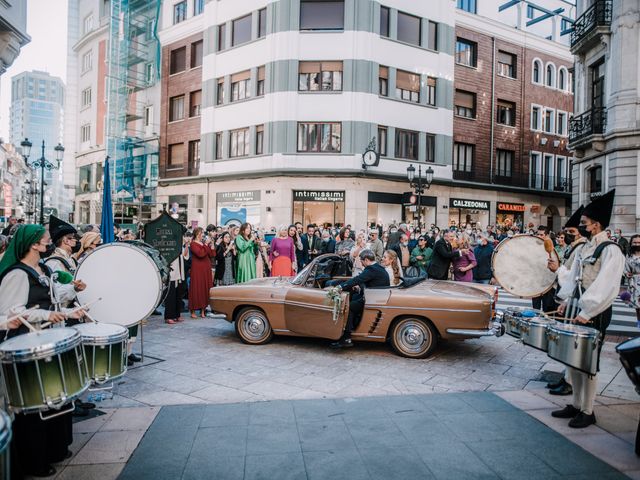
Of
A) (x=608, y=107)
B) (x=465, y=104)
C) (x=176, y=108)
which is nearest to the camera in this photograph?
(x=608, y=107)

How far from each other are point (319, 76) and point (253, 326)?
18883mm

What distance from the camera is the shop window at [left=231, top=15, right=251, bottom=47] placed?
84.0 feet

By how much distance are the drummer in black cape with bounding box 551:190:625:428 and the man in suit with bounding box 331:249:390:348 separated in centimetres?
255

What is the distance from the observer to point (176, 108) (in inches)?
1197

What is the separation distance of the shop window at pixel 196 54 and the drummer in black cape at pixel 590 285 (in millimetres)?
27786

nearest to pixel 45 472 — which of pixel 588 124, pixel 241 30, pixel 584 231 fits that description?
pixel 584 231

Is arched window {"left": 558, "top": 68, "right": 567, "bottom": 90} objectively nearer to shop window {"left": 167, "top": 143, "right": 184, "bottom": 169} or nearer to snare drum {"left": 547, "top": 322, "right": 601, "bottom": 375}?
shop window {"left": 167, "top": 143, "right": 184, "bottom": 169}

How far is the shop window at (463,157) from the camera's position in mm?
28047

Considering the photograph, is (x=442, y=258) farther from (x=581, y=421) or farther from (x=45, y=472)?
(x=45, y=472)

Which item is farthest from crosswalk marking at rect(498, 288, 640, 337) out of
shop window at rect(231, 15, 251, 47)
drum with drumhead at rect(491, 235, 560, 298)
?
shop window at rect(231, 15, 251, 47)

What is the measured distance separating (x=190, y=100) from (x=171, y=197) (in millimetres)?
6146

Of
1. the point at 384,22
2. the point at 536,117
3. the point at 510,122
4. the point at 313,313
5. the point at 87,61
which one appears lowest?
the point at 313,313

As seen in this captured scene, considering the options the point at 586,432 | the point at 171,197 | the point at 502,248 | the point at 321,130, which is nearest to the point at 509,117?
the point at 321,130

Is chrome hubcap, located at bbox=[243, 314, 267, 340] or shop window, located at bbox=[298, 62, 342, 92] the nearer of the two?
chrome hubcap, located at bbox=[243, 314, 267, 340]
